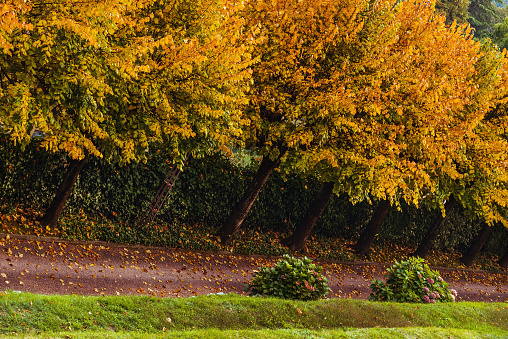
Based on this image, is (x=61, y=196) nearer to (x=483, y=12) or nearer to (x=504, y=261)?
(x=504, y=261)

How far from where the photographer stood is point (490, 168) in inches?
683

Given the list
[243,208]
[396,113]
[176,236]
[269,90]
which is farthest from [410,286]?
[176,236]

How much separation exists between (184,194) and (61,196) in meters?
4.92

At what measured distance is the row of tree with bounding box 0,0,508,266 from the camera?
8773 millimetres

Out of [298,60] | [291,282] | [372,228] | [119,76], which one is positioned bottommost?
[291,282]

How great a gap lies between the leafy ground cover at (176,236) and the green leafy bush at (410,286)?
5.75m

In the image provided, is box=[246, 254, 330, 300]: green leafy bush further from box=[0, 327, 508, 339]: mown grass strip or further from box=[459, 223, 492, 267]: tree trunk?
box=[459, 223, 492, 267]: tree trunk

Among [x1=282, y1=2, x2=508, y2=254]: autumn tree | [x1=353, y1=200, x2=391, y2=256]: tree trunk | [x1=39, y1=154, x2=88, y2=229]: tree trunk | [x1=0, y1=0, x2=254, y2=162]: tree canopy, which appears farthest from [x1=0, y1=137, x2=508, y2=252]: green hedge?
[x1=282, y1=2, x2=508, y2=254]: autumn tree

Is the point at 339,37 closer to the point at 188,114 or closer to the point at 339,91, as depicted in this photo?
the point at 339,91

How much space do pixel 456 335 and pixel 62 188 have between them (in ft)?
35.9

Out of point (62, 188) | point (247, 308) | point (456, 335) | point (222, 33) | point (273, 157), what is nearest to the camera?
point (247, 308)

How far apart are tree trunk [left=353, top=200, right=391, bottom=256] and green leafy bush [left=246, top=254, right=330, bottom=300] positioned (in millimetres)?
10611

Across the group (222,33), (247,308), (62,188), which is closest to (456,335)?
(247,308)

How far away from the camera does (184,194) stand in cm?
1636
